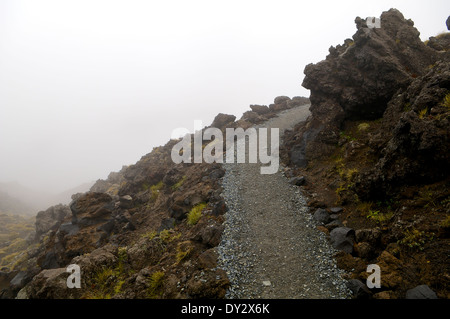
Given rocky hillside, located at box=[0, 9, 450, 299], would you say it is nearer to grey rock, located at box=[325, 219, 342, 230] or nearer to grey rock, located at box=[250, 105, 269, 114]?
grey rock, located at box=[325, 219, 342, 230]

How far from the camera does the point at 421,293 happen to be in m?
6.94

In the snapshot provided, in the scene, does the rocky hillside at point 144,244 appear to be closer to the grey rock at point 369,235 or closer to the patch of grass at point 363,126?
the grey rock at point 369,235

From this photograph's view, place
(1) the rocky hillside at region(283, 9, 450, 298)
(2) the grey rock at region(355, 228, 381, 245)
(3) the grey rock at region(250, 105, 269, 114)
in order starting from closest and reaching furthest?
(1) the rocky hillside at region(283, 9, 450, 298)
(2) the grey rock at region(355, 228, 381, 245)
(3) the grey rock at region(250, 105, 269, 114)

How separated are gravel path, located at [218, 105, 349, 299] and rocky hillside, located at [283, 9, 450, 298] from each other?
1.08 m

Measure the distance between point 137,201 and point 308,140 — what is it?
1836cm

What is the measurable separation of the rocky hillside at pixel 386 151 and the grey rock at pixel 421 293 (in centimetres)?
34

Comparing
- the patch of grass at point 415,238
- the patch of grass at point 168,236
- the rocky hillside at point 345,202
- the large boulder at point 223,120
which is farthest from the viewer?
the large boulder at point 223,120

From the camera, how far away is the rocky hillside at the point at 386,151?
844cm

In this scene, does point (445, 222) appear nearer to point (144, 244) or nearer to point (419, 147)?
point (419, 147)

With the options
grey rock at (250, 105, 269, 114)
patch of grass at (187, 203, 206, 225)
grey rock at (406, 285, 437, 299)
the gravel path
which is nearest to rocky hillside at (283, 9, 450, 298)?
grey rock at (406, 285, 437, 299)

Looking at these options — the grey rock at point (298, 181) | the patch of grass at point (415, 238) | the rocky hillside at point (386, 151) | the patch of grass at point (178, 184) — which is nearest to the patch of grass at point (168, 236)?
the patch of grass at point (178, 184)

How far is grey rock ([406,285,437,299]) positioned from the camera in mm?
6775
